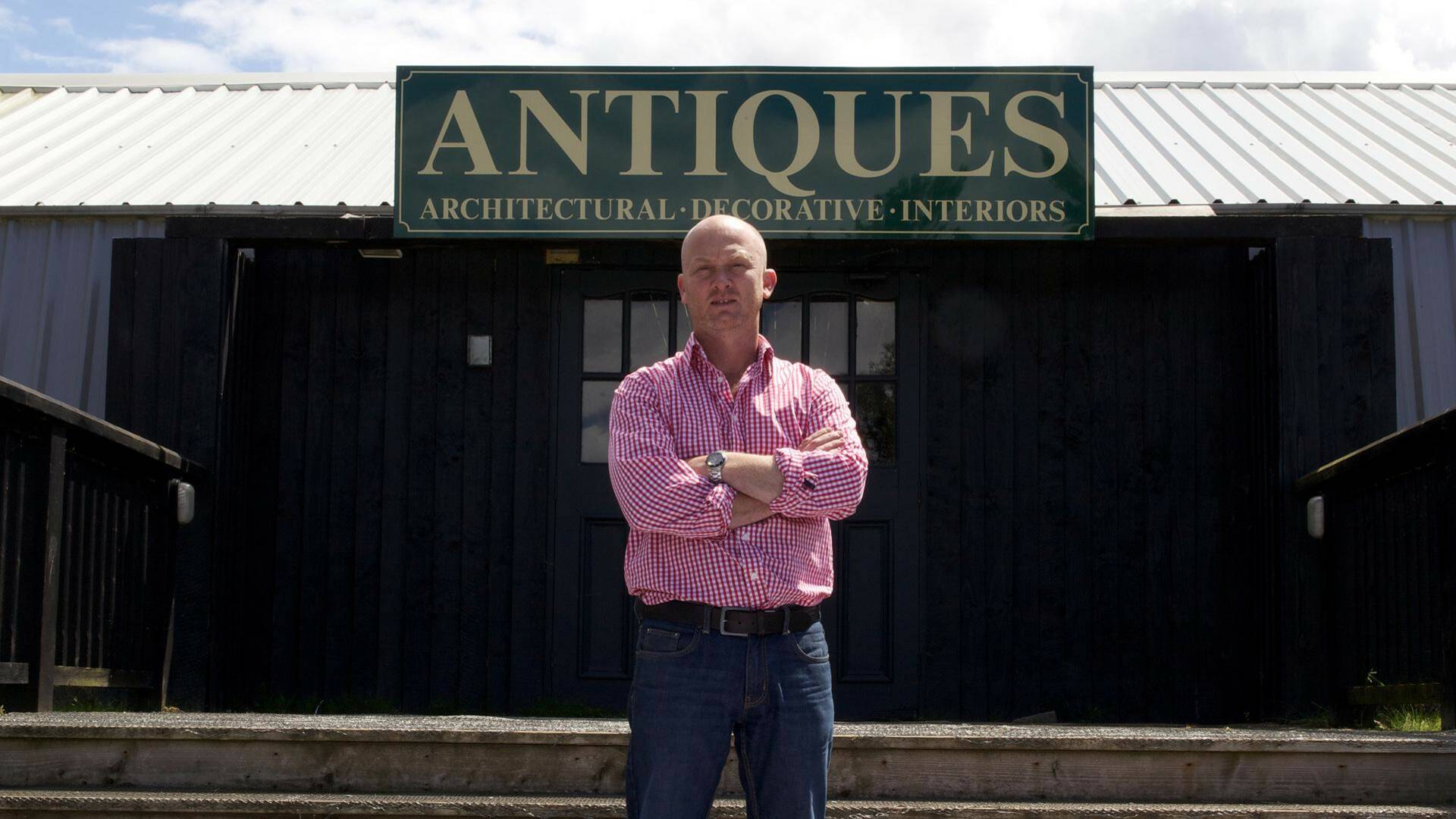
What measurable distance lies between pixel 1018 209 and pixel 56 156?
4943 mm

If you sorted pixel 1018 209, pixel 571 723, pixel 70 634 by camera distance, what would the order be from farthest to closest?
pixel 1018 209, pixel 70 634, pixel 571 723

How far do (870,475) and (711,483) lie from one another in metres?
3.66

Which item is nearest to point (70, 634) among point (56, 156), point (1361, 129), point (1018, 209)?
point (56, 156)

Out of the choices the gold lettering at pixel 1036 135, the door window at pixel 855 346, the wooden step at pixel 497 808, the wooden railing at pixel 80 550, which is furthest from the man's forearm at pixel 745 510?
the door window at pixel 855 346

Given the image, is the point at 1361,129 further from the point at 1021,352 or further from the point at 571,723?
the point at 571,723

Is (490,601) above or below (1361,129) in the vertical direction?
below

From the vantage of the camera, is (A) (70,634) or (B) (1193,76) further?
(B) (1193,76)

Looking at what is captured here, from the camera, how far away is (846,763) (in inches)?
151

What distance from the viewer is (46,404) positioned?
4.39m

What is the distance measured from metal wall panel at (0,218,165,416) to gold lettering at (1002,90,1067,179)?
3815 millimetres

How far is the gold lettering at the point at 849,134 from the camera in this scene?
5898 mm

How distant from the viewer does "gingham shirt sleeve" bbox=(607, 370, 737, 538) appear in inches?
105

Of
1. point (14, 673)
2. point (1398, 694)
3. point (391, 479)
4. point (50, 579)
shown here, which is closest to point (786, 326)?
point (391, 479)

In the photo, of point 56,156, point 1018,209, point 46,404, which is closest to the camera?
point 46,404
